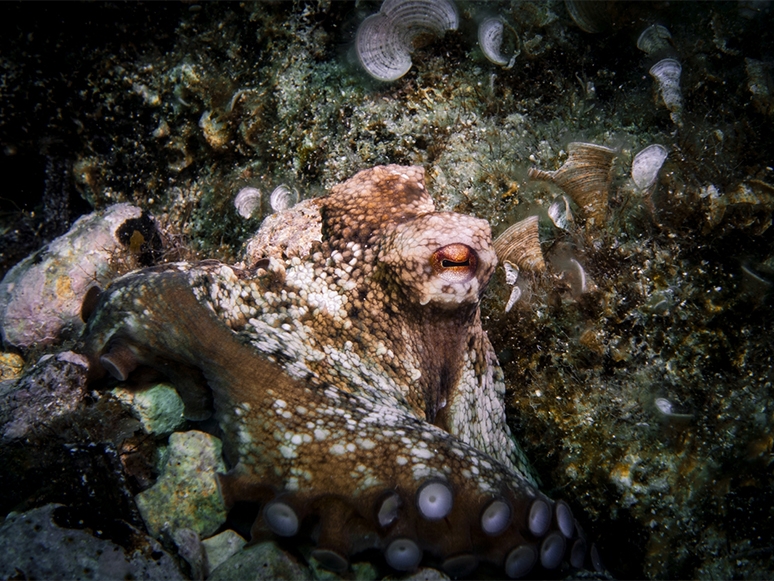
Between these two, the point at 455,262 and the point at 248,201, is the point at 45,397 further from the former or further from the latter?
the point at 455,262

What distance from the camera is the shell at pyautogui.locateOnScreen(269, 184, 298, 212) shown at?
341 cm

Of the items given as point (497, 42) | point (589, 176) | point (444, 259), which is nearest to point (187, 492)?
point (444, 259)

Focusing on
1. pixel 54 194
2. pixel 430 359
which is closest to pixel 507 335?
pixel 430 359

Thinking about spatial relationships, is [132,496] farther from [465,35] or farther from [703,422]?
[465,35]

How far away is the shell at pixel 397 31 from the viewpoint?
303cm

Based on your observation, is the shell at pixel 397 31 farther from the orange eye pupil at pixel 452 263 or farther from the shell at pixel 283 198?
the orange eye pupil at pixel 452 263

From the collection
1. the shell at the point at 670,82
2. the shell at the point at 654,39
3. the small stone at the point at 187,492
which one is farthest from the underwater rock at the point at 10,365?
the shell at the point at 654,39

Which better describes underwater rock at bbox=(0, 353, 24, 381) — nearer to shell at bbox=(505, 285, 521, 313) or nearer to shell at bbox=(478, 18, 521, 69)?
shell at bbox=(505, 285, 521, 313)

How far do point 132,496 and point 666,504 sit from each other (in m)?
3.19

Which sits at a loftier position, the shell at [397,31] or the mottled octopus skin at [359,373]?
the shell at [397,31]

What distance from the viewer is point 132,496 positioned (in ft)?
8.29

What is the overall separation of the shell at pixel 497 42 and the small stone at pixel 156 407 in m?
3.21

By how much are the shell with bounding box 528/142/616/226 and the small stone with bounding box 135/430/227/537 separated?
2.80m

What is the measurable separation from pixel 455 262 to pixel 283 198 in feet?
5.37
